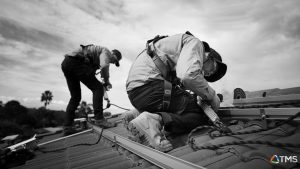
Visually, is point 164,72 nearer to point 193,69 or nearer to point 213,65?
point 193,69

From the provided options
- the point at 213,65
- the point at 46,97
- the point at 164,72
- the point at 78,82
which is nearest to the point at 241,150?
the point at 164,72

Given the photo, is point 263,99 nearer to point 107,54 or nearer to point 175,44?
point 175,44

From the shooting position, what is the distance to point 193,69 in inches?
74.2

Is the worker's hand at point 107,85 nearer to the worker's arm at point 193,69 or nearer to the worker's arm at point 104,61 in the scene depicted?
the worker's arm at point 104,61

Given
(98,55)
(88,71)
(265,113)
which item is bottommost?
(265,113)

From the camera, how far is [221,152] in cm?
141

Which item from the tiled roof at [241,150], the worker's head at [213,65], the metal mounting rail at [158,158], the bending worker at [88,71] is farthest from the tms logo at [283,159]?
the bending worker at [88,71]

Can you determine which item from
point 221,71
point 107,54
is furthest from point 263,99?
point 107,54

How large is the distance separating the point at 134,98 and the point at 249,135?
48.9 inches

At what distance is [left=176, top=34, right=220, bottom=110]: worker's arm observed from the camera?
6.21 feet

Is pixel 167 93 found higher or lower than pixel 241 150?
higher

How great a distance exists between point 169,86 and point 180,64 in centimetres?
30

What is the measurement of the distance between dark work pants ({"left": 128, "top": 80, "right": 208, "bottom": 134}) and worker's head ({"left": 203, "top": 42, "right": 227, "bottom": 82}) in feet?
1.52

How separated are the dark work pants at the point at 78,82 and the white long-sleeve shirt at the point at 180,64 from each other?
1924 millimetres
